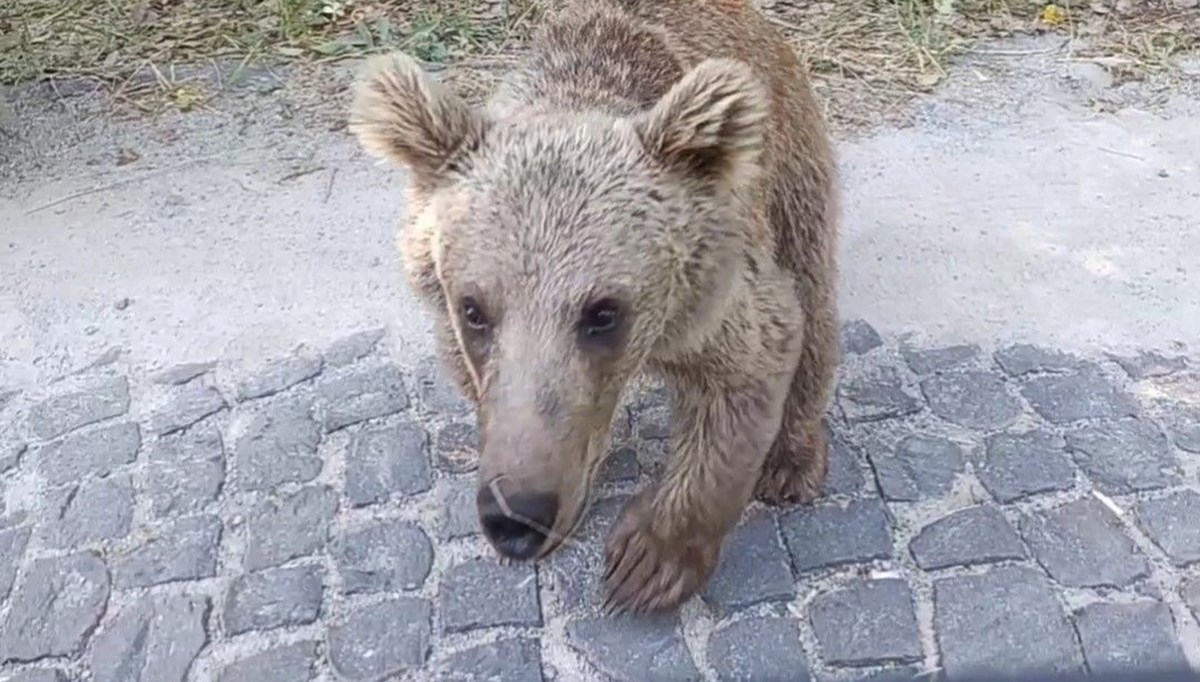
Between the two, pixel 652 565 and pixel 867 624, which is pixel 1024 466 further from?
pixel 652 565

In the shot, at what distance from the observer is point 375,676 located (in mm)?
3451

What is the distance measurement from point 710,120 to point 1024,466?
5.33 feet

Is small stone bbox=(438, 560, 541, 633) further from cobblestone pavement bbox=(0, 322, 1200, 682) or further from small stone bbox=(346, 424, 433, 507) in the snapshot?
small stone bbox=(346, 424, 433, 507)

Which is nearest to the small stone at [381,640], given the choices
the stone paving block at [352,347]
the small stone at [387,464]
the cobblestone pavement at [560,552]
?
the cobblestone pavement at [560,552]

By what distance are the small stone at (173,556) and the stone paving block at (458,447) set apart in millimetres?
670

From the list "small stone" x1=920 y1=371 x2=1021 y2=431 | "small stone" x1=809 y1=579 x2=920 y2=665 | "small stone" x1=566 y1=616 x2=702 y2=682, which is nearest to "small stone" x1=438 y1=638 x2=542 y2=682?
"small stone" x1=566 y1=616 x2=702 y2=682

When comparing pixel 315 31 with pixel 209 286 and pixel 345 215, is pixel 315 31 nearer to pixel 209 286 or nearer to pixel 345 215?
pixel 345 215

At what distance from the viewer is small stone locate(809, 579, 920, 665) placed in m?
3.47

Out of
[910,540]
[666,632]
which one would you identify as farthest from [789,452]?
[666,632]

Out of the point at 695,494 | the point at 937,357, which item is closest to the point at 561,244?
the point at 695,494

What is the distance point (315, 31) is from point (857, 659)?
477 centimetres

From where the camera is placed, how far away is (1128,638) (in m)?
3.46

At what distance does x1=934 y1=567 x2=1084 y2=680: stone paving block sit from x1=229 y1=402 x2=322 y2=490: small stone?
1847mm

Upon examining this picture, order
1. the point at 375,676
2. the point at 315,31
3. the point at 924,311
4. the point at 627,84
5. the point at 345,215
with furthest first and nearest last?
the point at 315,31 → the point at 345,215 → the point at 924,311 → the point at 627,84 → the point at 375,676
